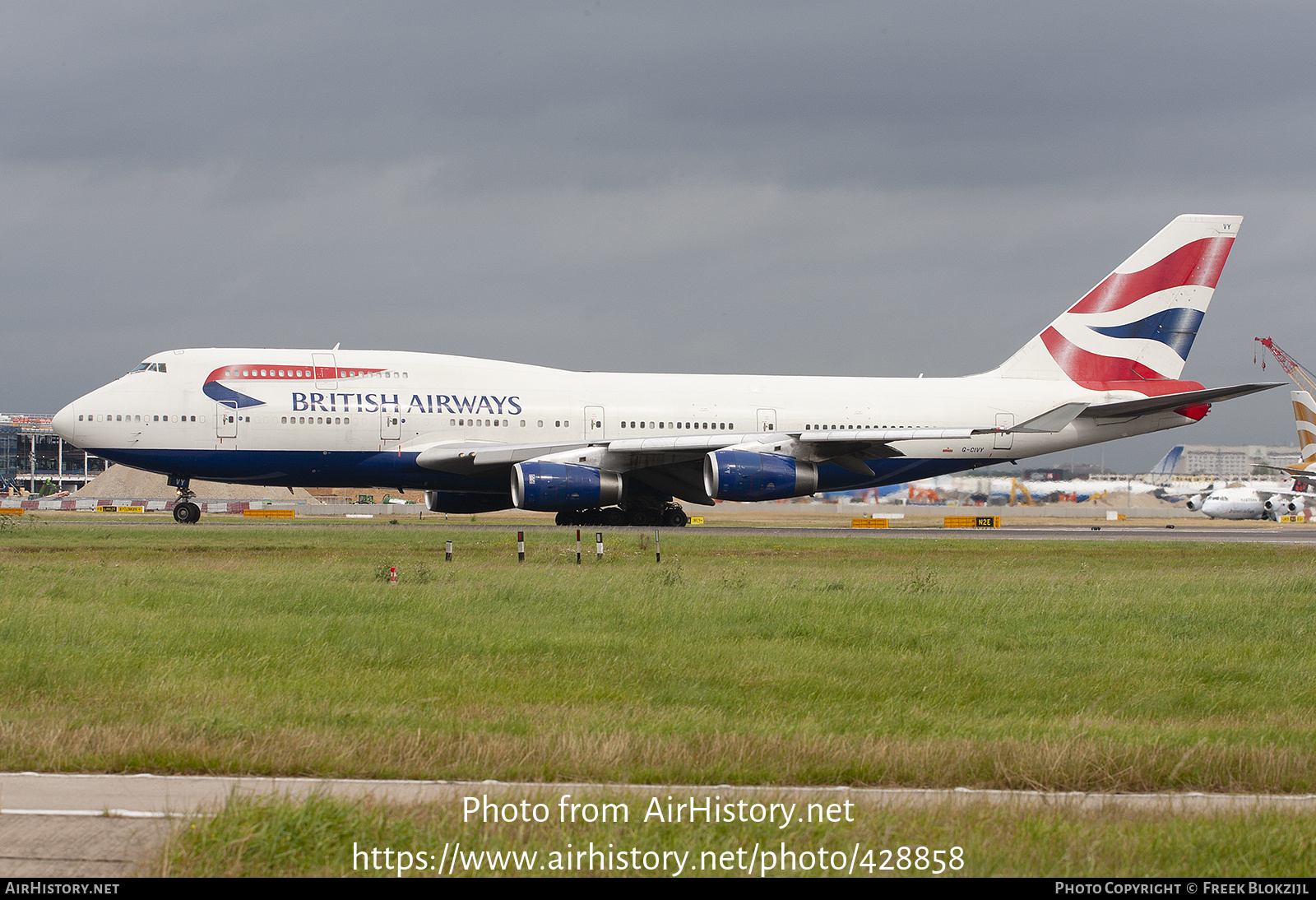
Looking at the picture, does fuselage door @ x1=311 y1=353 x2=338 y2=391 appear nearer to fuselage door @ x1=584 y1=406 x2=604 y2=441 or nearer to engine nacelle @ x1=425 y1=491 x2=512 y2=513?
engine nacelle @ x1=425 y1=491 x2=512 y2=513

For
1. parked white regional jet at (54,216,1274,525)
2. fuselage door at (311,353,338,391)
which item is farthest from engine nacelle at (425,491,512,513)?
fuselage door at (311,353,338,391)

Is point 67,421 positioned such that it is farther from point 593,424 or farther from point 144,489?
point 144,489

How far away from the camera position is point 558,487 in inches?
1222

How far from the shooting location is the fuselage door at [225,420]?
1260 inches

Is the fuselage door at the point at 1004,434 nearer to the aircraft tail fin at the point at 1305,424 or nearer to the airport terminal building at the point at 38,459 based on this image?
the aircraft tail fin at the point at 1305,424

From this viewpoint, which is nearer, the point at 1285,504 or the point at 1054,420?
the point at 1054,420

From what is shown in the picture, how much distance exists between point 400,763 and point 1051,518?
6287 centimetres

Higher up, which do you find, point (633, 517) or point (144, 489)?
point (144, 489)

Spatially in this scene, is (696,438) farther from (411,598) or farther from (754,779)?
(754,779)

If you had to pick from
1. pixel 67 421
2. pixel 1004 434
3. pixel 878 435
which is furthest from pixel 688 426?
pixel 67 421

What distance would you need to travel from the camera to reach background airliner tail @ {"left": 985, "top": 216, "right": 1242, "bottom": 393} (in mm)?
38750

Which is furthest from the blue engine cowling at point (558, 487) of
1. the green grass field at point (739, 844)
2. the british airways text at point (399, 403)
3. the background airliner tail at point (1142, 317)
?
the green grass field at point (739, 844)

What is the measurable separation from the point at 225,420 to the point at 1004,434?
2427 centimetres

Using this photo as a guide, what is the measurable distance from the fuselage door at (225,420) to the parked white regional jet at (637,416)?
2.5 inches
